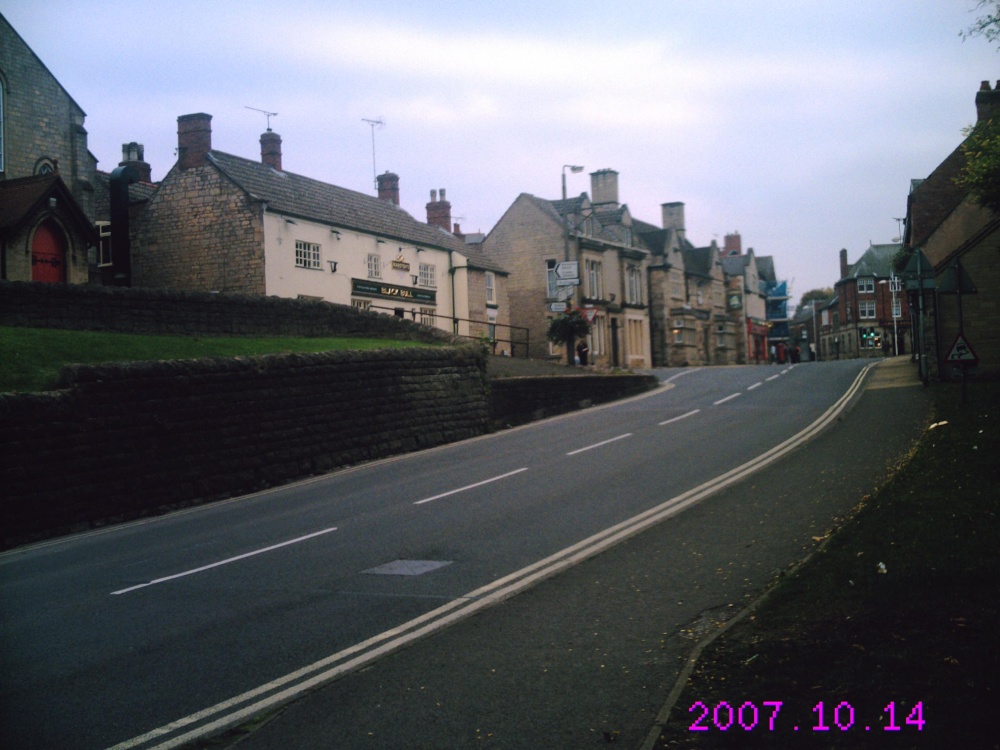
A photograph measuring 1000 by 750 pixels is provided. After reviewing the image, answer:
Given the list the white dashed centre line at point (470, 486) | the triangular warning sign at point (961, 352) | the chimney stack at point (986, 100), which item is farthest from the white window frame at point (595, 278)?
the white dashed centre line at point (470, 486)

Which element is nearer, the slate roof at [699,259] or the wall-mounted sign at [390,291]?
the wall-mounted sign at [390,291]

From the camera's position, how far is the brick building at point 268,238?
35469 millimetres

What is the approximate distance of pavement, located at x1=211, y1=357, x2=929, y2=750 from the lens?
5316 mm

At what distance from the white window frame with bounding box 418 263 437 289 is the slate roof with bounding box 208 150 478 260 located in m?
1.09

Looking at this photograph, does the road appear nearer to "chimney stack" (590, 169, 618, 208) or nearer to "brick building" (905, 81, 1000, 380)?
"brick building" (905, 81, 1000, 380)

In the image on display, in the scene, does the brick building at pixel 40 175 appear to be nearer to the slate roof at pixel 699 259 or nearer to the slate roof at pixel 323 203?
the slate roof at pixel 323 203

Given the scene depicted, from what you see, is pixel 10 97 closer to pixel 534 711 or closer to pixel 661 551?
pixel 661 551

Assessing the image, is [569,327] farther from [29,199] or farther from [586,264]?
[586,264]

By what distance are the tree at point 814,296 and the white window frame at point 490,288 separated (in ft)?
342

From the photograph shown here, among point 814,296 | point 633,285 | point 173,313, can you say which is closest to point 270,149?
point 173,313

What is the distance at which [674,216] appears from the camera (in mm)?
82562

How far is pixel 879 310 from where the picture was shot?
96.7 meters

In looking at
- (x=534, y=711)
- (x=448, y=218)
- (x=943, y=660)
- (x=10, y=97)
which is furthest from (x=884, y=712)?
(x=448, y=218)

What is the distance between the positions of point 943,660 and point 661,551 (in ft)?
15.3
